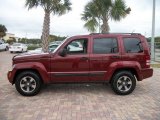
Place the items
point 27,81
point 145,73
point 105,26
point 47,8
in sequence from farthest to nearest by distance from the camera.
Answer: point 105,26 < point 47,8 < point 145,73 < point 27,81

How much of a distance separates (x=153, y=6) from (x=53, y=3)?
307 inches

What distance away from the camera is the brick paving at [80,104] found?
6637 mm

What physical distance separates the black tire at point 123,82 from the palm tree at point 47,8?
14866 mm

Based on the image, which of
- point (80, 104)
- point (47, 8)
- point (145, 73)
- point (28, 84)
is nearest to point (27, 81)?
point (28, 84)

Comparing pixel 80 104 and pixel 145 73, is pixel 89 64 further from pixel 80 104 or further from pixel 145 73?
pixel 145 73

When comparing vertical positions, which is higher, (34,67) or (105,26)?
(105,26)

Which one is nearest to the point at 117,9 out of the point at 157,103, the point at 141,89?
the point at 141,89

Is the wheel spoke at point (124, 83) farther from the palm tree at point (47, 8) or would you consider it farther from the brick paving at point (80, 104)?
the palm tree at point (47, 8)

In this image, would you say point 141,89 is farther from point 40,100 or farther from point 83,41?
point 40,100

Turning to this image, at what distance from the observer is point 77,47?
901 centimetres

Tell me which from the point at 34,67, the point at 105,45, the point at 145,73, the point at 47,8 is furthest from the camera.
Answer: the point at 47,8

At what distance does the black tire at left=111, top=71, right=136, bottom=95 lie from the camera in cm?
884

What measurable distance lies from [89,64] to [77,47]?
690mm

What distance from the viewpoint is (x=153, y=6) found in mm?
21656
